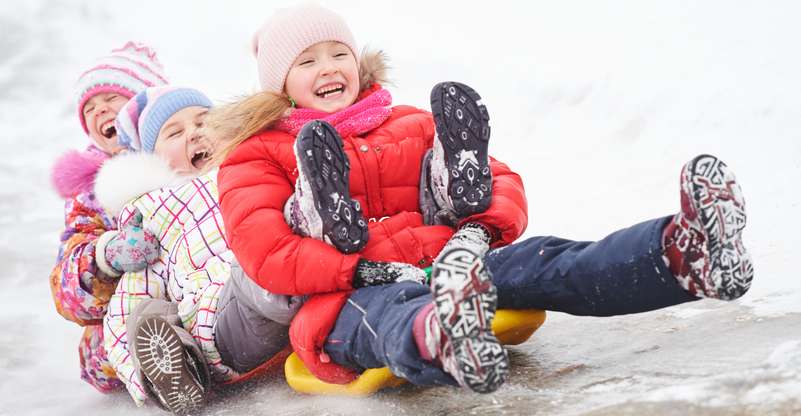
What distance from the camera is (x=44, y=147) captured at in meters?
7.17

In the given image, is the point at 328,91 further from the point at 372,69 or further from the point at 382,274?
the point at 382,274

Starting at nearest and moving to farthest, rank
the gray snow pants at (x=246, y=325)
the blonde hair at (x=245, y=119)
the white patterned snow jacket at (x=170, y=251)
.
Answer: the gray snow pants at (x=246, y=325) → the blonde hair at (x=245, y=119) → the white patterned snow jacket at (x=170, y=251)

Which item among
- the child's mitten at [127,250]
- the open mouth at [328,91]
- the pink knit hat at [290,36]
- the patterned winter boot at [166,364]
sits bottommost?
the patterned winter boot at [166,364]

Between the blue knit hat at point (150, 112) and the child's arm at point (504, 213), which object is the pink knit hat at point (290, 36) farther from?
the blue knit hat at point (150, 112)

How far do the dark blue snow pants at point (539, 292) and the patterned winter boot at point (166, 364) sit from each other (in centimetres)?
57

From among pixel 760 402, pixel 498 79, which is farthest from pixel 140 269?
pixel 498 79

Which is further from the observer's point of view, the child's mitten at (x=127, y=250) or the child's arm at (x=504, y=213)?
the child's mitten at (x=127, y=250)

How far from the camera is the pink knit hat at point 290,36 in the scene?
8.21ft

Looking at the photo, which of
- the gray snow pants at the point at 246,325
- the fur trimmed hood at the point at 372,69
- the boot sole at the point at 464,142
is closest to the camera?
the boot sole at the point at 464,142

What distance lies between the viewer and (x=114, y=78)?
3.89 meters

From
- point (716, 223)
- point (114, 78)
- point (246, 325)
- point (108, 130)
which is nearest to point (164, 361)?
point (246, 325)

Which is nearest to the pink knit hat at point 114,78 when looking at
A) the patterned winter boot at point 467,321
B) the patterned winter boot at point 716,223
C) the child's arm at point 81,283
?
the child's arm at point 81,283

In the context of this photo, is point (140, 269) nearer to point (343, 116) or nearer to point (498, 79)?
point (343, 116)

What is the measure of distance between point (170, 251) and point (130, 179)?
1.03ft
